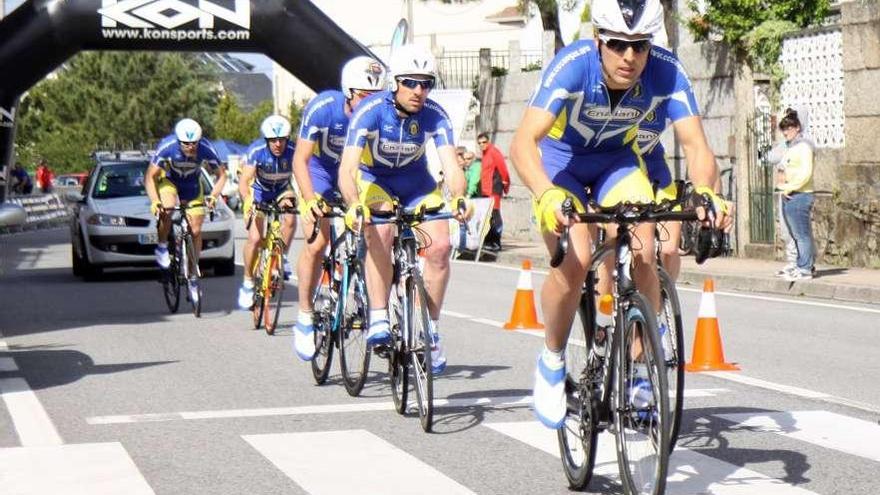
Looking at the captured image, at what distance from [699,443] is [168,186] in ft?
33.3

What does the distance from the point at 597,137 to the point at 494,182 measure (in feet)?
67.3

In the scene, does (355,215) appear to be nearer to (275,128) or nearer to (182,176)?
(275,128)

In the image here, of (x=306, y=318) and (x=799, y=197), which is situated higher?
(x=799, y=197)

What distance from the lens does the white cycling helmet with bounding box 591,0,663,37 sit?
6.73 m

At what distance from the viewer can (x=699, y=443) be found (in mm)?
8406

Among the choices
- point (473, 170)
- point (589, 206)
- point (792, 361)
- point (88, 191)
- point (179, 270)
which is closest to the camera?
point (589, 206)

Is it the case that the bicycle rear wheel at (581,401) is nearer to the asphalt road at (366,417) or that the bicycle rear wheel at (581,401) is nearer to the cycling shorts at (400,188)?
the asphalt road at (366,417)

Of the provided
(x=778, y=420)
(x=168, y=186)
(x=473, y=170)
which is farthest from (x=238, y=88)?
(x=778, y=420)

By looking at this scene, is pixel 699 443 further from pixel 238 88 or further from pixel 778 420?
pixel 238 88

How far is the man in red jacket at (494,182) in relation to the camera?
27.6 m

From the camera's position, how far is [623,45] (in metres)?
6.88

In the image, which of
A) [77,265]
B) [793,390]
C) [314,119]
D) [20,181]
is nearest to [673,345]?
[793,390]

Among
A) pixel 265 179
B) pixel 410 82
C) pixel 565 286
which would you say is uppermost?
pixel 410 82

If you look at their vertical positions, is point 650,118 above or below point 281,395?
above
